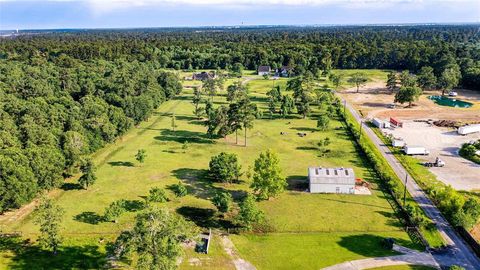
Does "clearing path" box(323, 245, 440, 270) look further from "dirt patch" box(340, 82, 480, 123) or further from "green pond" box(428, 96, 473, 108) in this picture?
"green pond" box(428, 96, 473, 108)

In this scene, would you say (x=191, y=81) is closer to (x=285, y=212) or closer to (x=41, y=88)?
(x=41, y=88)

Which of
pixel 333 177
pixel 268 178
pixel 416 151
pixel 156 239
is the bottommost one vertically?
pixel 416 151

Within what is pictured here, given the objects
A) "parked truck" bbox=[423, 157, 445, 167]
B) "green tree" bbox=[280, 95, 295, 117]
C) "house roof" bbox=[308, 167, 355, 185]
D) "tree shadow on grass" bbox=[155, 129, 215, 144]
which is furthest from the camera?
"green tree" bbox=[280, 95, 295, 117]

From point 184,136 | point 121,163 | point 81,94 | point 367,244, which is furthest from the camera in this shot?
point 81,94

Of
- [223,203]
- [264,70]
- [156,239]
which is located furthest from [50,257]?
[264,70]

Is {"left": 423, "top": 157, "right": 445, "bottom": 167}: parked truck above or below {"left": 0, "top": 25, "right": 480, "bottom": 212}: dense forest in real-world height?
below

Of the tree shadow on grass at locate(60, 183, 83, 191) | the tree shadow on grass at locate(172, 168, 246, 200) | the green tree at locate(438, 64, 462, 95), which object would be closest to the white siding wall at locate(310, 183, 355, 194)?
the tree shadow on grass at locate(172, 168, 246, 200)

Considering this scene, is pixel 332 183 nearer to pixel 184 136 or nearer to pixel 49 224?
pixel 49 224

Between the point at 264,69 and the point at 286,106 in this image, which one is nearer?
the point at 286,106
